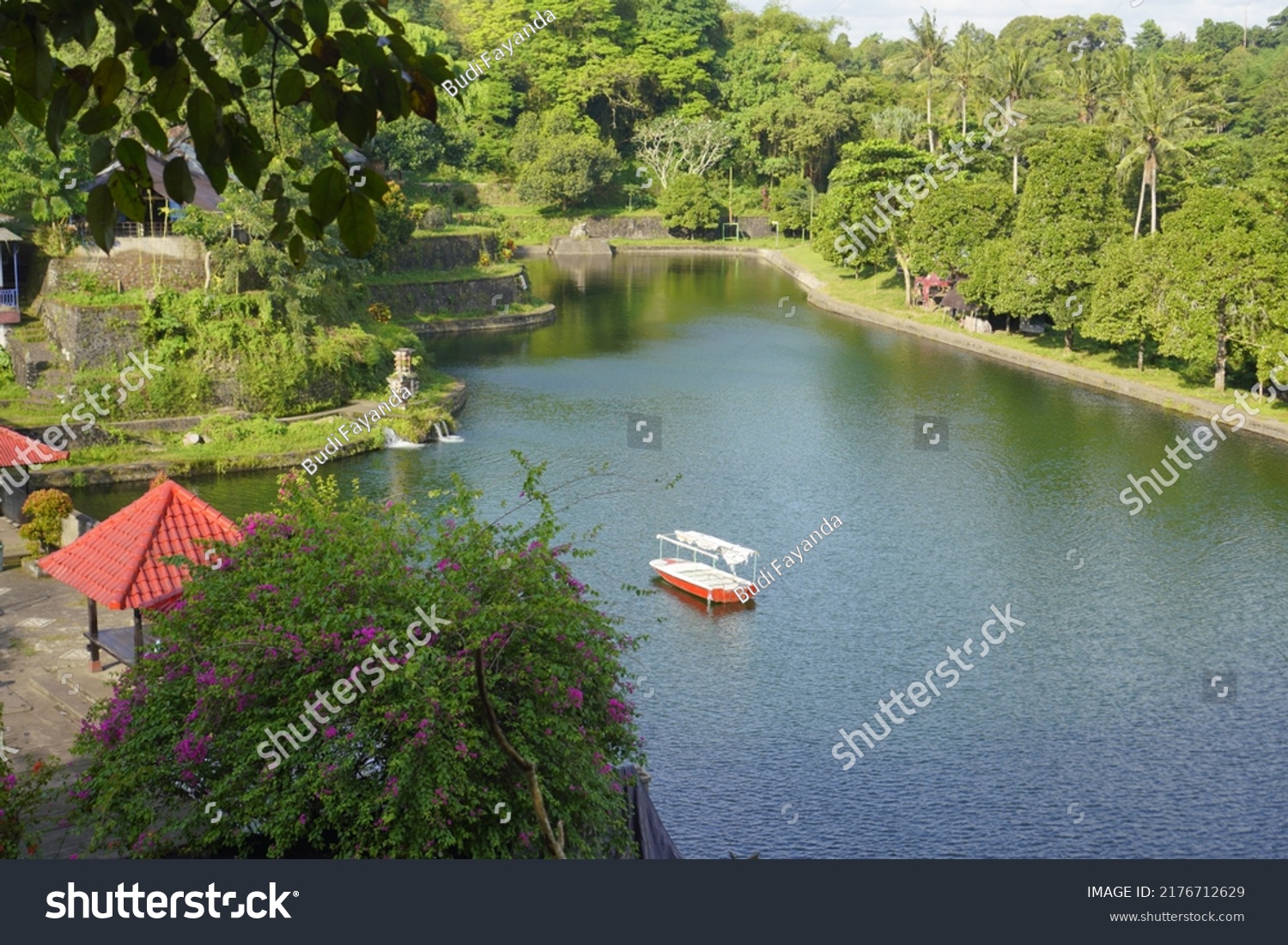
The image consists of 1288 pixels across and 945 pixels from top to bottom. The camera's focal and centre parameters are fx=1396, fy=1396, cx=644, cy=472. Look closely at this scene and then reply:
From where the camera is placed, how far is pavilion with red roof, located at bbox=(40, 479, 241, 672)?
54.0ft

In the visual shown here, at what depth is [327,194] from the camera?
4.55m

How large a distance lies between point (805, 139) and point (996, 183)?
35.5 metres

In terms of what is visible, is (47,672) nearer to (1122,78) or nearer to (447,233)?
(447,233)

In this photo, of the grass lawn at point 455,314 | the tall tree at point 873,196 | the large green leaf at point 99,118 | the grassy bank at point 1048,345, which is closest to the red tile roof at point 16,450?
the large green leaf at point 99,118

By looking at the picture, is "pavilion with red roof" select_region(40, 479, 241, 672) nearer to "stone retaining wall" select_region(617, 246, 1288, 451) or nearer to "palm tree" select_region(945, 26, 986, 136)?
"stone retaining wall" select_region(617, 246, 1288, 451)

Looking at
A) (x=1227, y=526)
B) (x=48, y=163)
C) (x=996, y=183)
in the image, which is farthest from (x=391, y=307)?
(x=1227, y=526)

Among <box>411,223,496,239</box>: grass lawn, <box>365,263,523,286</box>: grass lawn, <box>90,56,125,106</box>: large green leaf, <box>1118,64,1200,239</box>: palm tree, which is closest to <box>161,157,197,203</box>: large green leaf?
<box>90,56,125,106</box>: large green leaf

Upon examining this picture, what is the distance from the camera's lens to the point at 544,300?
67.1 m

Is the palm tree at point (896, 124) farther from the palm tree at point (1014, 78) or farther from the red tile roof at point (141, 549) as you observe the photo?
the red tile roof at point (141, 549)

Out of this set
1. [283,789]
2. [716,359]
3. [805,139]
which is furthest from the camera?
[805,139]

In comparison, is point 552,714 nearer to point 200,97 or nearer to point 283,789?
point 283,789

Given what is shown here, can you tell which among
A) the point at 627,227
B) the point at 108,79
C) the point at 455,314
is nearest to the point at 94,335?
the point at 455,314

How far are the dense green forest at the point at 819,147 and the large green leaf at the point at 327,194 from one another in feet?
0.05

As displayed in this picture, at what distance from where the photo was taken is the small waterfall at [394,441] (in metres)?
37.1
